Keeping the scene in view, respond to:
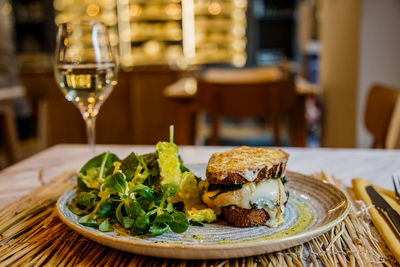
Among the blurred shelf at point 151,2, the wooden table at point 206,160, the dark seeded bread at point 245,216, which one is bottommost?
the wooden table at point 206,160

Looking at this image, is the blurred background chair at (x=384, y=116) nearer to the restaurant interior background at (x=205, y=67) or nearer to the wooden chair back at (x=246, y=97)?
the restaurant interior background at (x=205, y=67)

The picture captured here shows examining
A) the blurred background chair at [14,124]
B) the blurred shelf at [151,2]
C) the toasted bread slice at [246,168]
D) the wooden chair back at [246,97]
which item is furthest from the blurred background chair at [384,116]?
the blurred shelf at [151,2]

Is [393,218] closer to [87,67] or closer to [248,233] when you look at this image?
[248,233]

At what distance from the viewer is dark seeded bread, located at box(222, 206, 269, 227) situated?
0.61 metres

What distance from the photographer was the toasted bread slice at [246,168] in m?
0.61

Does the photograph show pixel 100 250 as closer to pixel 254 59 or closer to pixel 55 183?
pixel 55 183

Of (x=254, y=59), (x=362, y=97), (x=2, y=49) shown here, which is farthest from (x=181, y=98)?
(x=254, y=59)

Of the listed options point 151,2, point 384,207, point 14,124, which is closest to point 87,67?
point 384,207

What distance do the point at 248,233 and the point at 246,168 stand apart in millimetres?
92

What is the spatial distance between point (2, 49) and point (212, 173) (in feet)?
17.8

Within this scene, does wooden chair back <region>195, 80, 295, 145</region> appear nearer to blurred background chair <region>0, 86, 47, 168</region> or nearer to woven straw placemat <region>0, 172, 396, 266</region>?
blurred background chair <region>0, 86, 47, 168</region>

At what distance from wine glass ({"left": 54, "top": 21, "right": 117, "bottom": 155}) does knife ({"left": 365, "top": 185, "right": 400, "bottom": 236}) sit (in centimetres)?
56

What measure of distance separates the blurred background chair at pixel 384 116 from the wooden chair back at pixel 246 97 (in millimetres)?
723

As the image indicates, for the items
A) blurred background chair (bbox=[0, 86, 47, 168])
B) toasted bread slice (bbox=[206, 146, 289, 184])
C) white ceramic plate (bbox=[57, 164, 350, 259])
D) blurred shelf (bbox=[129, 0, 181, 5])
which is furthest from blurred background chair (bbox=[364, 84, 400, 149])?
blurred shelf (bbox=[129, 0, 181, 5])
